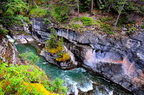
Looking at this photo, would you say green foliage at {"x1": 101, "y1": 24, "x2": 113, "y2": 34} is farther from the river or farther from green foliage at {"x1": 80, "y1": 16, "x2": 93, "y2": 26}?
the river

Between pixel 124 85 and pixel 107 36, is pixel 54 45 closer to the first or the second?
pixel 107 36

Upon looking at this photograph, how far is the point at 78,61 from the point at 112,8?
1057 cm

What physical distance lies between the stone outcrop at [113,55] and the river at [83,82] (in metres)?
0.90

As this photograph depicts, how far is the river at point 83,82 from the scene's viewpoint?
1175 centimetres

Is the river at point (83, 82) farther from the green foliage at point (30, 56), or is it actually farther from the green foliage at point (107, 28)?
the green foliage at point (107, 28)

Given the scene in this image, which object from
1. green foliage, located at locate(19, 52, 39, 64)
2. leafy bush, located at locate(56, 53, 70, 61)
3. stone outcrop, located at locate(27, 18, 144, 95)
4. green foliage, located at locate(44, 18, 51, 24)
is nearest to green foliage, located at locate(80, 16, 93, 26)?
stone outcrop, located at locate(27, 18, 144, 95)

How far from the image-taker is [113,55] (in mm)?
12953

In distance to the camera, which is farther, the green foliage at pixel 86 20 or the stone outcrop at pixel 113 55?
the green foliage at pixel 86 20

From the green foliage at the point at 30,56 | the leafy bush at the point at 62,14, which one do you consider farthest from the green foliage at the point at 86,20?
the green foliage at the point at 30,56

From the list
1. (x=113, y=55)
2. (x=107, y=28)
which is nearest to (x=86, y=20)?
(x=107, y=28)

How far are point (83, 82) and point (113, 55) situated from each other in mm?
5795

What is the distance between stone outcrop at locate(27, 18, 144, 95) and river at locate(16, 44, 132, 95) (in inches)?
35.5

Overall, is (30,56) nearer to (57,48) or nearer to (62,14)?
(57,48)

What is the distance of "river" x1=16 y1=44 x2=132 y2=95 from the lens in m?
11.7
